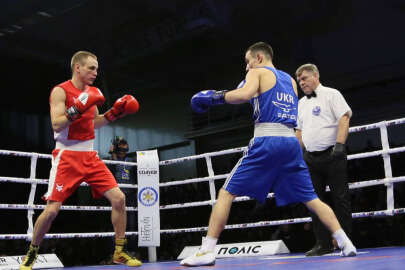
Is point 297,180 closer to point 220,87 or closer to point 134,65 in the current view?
point 220,87

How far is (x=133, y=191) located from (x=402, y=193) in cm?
376

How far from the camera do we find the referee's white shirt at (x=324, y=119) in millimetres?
3197

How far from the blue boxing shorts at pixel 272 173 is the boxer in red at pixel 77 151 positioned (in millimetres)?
927

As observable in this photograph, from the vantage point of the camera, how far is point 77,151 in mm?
2848

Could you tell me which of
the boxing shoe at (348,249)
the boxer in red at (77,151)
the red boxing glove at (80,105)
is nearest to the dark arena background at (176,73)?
the boxer in red at (77,151)

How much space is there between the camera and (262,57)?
2574mm

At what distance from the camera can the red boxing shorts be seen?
2725mm

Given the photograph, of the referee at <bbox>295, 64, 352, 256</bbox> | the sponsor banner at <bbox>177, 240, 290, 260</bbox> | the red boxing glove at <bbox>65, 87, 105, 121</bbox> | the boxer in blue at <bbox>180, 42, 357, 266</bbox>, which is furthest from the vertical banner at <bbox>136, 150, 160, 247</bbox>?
the boxer in blue at <bbox>180, 42, 357, 266</bbox>

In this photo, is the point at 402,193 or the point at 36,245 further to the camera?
the point at 402,193

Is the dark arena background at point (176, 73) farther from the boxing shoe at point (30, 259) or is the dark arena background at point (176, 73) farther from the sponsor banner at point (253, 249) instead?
the boxing shoe at point (30, 259)

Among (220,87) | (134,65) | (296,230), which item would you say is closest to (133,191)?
(296,230)

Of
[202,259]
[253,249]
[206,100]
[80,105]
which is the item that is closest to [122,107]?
[80,105]

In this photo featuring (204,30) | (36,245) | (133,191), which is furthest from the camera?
(204,30)

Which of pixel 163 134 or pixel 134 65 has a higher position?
pixel 134 65
